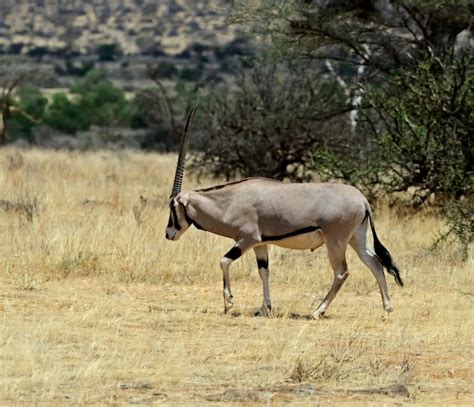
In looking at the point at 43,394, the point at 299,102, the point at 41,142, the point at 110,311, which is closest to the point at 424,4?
the point at 299,102

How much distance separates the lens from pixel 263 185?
1096 cm

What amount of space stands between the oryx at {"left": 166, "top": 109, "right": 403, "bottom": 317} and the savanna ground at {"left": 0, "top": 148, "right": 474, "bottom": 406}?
1.45 ft

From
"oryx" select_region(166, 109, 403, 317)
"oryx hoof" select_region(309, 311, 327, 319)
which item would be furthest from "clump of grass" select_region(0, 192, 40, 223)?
"oryx hoof" select_region(309, 311, 327, 319)

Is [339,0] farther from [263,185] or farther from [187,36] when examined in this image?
[187,36]

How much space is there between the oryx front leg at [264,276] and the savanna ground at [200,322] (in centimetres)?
19

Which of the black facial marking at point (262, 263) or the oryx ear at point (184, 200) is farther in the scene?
the oryx ear at point (184, 200)

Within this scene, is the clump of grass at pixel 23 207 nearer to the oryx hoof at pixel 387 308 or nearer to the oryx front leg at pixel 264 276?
the oryx front leg at pixel 264 276

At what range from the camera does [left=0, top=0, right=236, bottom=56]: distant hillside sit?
80.7 metres

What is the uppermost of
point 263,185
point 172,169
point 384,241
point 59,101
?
point 263,185

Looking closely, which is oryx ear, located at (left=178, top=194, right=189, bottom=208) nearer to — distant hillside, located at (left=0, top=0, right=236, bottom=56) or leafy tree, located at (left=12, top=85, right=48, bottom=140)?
leafy tree, located at (left=12, top=85, right=48, bottom=140)

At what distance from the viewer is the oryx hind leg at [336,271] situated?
10664 mm

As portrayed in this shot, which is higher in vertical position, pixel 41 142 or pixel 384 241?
pixel 384 241

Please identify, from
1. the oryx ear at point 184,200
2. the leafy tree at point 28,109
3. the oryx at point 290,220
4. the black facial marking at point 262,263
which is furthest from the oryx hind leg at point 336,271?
the leafy tree at point 28,109

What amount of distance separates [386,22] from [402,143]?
436cm
